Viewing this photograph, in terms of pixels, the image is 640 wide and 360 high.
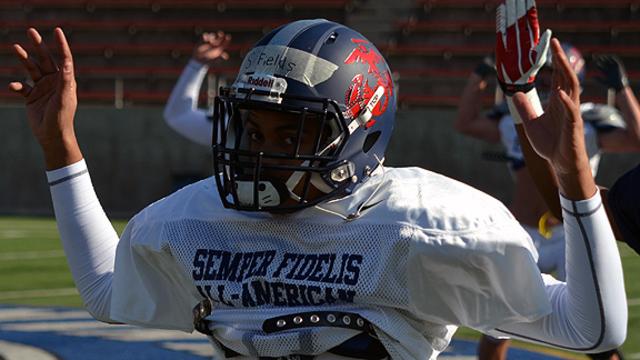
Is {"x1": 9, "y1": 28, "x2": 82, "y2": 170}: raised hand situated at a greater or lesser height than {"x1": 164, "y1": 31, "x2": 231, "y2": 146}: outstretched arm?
greater

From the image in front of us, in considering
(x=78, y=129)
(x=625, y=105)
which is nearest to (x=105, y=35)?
(x=78, y=129)

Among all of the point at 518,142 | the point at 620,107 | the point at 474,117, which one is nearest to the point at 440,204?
the point at 620,107

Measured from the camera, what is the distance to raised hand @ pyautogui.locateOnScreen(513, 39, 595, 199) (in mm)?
2182

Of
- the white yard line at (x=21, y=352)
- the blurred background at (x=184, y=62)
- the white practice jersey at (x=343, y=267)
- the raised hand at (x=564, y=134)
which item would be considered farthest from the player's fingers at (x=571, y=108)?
the blurred background at (x=184, y=62)

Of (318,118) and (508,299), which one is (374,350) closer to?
(508,299)

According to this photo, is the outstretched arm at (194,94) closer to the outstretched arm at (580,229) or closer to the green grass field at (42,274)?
the green grass field at (42,274)

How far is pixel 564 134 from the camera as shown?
219 cm

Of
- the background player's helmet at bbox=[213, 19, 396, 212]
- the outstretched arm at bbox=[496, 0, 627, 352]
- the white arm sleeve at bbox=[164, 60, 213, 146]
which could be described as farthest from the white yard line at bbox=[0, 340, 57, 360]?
the outstretched arm at bbox=[496, 0, 627, 352]

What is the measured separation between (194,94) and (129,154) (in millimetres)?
10086

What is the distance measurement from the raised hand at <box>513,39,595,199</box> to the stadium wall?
12911 millimetres

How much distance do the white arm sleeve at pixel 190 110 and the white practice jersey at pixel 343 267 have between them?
341 centimetres

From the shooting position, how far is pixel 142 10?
19.3 m

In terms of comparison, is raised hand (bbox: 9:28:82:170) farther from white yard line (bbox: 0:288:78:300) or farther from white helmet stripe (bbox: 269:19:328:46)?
white yard line (bbox: 0:288:78:300)

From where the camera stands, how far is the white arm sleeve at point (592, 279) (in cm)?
224
